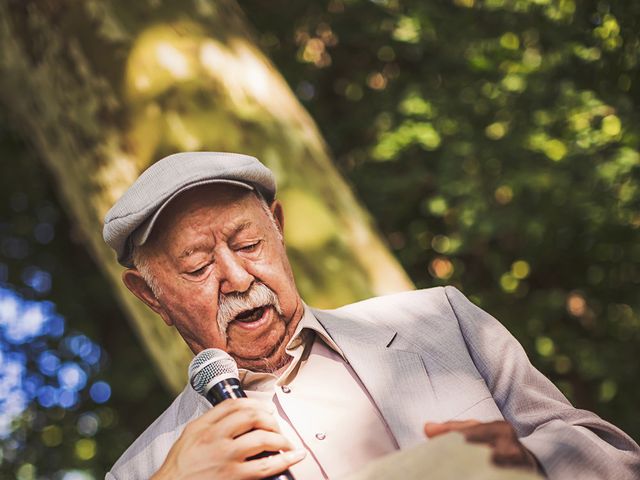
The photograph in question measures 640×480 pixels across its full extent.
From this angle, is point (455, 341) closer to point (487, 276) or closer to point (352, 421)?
point (352, 421)

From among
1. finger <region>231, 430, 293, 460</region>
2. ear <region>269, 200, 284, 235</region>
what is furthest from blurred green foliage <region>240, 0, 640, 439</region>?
finger <region>231, 430, 293, 460</region>

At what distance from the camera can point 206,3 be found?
346 cm

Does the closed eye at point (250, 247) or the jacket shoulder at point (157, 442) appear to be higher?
the closed eye at point (250, 247)

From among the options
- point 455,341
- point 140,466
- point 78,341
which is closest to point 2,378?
point 78,341

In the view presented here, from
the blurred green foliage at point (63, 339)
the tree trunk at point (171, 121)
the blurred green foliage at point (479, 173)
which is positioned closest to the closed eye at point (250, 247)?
the tree trunk at point (171, 121)

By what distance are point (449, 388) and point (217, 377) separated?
480 mm

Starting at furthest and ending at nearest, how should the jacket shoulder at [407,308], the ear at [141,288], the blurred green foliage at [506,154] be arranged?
the blurred green foliage at [506,154], the jacket shoulder at [407,308], the ear at [141,288]

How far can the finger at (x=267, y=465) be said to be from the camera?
1592mm

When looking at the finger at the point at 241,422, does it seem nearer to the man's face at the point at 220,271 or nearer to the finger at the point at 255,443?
the finger at the point at 255,443

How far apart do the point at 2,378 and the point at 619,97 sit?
12.0 ft

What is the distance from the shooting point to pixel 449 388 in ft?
5.97

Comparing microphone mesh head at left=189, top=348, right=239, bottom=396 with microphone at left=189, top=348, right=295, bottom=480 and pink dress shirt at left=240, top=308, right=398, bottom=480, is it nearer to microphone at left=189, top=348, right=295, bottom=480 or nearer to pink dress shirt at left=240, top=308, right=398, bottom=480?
microphone at left=189, top=348, right=295, bottom=480

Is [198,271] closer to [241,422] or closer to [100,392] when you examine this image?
[241,422]

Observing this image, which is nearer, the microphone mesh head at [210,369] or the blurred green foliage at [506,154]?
the microphone mesh head at [210,369]
